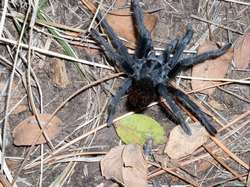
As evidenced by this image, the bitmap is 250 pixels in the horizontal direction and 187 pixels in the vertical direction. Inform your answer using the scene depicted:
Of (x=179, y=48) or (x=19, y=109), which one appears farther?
(x=19, y=109)

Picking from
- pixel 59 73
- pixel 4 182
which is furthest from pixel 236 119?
pixel 4 182

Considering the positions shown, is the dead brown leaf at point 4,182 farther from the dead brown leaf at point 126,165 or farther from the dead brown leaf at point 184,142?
the dead brown leaf at point 184,142

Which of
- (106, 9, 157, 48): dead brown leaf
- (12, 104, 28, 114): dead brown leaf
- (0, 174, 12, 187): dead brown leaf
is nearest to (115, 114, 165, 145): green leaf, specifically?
(106, 9, 157, 48): dead brown leaf

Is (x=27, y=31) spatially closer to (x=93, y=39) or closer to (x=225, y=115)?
(x=93, y=39)

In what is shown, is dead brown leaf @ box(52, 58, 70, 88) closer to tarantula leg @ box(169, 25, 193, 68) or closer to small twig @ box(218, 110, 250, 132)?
tarantula leg @ box(169, 25, 193, 68)

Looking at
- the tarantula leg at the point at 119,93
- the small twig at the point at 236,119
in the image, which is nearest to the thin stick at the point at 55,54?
the tarantula leg at the point at 119,93

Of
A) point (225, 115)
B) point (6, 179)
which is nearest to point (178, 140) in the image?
point (225, 115)

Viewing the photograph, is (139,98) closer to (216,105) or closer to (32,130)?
(216,105)
